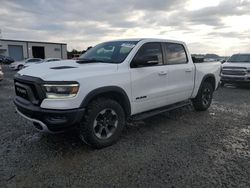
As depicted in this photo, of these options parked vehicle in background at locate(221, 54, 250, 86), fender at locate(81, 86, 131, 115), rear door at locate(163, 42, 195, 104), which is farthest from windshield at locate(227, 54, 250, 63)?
fender at locate(81, 86, 131, 115)

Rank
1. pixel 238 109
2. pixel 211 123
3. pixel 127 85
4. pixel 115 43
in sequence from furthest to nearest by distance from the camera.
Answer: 1. pixel 238 109
2. pixel 211 123
3. pixel 115 43
4. pixel 127 85

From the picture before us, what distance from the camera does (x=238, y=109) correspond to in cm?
721

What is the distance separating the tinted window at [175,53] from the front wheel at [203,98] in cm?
117

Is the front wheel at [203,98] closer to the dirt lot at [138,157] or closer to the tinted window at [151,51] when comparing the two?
the dirt lot at [138,157]

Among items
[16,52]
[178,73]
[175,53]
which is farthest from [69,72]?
[16,52]

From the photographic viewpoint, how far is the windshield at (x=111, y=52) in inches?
178

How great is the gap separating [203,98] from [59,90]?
4.44 meters

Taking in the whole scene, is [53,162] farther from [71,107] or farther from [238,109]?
[238,109]

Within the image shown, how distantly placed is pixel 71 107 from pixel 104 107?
0.61 metres

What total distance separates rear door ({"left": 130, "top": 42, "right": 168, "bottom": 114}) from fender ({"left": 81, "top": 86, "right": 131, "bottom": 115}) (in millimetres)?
188

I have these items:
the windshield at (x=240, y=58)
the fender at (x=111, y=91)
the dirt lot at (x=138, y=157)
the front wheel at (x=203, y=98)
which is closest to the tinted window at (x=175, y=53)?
the front wheel at (x=203, y=98)

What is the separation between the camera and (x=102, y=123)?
159 inches

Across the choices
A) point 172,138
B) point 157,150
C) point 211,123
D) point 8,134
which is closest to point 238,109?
point 211,123

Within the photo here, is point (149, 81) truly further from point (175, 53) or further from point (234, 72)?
point (234, 72)
